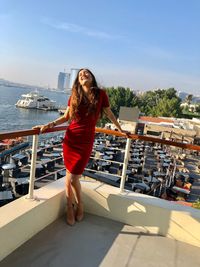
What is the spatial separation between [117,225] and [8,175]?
8.31 metres

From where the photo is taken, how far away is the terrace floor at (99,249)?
1950 mm

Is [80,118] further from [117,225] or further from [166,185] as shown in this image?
[166,185]

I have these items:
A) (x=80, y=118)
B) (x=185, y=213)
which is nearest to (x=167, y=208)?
(x=185, y=213)

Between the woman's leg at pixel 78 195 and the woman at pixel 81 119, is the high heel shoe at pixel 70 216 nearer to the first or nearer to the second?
the woman's leg at pixel 78 195

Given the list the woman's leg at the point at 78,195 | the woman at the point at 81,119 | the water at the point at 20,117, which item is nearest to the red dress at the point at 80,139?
the woman at the point at 81,119

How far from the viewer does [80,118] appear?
223cm

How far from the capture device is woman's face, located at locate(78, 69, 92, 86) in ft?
7.39

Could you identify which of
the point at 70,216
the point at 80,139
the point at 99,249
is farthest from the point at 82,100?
the point at 99,249

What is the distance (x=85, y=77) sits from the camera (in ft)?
7.41

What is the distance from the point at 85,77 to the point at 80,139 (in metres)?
0.50

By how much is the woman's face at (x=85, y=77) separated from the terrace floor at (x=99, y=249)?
49.0 inches

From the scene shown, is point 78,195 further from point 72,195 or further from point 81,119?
point 81,119

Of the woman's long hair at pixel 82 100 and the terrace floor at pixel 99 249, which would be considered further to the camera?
the woman's long hair at pixel 82 100

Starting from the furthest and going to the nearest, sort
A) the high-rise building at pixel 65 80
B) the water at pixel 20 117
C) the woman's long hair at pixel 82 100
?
1. the water at pixel 20 117
2. the high-rise building at pixel 65 80
3. the woman's long hair at pixel 82 100
